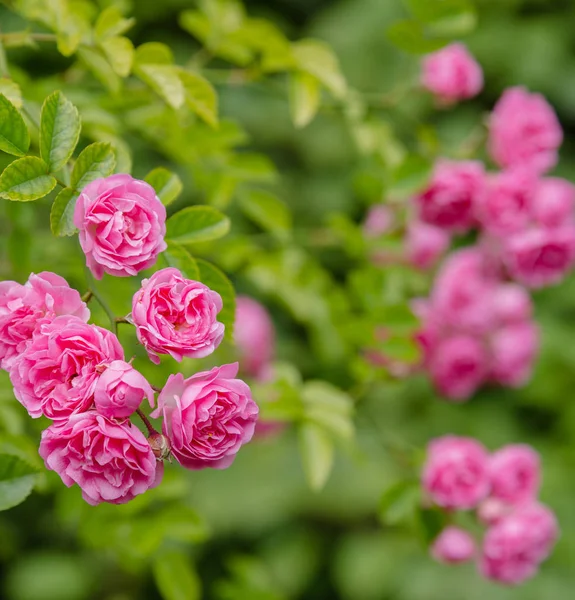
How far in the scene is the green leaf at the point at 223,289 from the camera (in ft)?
2.09

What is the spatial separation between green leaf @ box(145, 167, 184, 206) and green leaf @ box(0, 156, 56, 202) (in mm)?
89

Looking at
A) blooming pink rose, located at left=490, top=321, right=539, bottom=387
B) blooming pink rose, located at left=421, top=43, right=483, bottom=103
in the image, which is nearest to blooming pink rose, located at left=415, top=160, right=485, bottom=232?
blooming pink rose, located at left=421, top=43, right=483, bottom=103

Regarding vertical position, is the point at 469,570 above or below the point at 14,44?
below

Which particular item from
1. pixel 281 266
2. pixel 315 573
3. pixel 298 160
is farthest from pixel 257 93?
pixel 281 266

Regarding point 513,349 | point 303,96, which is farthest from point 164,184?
point 513,349

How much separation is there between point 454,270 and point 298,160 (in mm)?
1619

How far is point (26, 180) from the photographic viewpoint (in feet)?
1.92

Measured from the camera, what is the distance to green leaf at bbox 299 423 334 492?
39.8 inches

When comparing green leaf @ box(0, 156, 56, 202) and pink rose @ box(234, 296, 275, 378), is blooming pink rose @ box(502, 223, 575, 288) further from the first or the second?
green leaf @ box(0, 156, 56, 202)

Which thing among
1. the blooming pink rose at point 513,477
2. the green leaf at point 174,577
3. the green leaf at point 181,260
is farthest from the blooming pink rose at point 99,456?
the blooming pink rose at point 513,477

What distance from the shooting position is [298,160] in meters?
2.97

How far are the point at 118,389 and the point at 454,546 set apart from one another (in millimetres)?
804

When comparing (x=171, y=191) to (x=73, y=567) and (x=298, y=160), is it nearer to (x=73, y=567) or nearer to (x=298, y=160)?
(x=73, y=567)

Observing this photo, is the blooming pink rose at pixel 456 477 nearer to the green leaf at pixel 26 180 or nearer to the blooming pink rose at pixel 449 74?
the blooming pink rose at pixel 449 74
